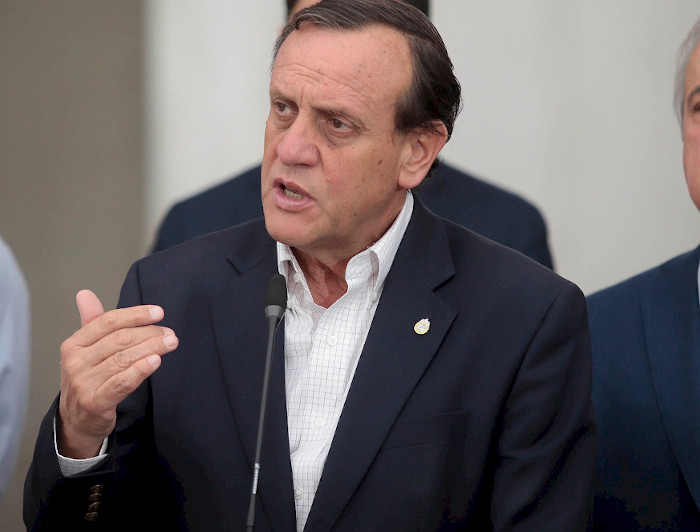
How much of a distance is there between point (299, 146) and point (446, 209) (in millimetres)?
1040

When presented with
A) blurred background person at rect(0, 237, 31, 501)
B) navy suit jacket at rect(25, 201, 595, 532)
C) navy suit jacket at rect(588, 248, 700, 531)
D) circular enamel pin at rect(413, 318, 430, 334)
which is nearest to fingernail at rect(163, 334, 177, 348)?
navy suit jacket at rect(25, 201, 595, 532)

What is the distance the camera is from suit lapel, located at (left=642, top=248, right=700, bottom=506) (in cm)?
216

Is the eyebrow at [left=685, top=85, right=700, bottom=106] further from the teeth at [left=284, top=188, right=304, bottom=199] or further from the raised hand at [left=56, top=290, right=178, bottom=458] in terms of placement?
the raised hand at [left=56, top=290, right=178, bottom=458]

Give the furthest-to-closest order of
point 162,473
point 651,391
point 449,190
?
point 449,190 < point 651,391 < point 162,473

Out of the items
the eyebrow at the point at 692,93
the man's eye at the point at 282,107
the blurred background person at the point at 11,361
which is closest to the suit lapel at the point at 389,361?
the man's eye at the point at 282,107

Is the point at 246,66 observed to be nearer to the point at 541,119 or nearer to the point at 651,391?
the point at 541,119

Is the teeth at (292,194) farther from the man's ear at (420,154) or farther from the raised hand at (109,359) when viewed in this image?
the raised hand at (109,359)

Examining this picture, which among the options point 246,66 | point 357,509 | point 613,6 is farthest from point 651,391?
point 246,66

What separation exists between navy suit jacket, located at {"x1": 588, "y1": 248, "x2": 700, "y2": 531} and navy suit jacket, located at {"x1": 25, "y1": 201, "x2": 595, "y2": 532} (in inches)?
14.2

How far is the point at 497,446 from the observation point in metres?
1.91

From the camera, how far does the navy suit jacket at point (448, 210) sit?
9.38 ft

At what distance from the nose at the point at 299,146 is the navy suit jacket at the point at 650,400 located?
34.5 inches

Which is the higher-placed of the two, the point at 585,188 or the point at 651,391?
the point at 585,188

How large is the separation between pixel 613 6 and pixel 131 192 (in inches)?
69.5
